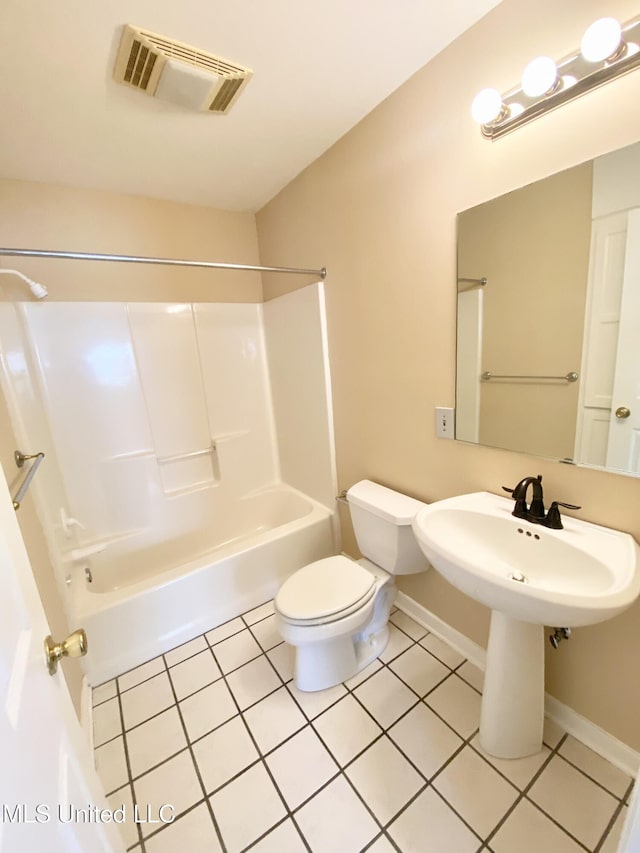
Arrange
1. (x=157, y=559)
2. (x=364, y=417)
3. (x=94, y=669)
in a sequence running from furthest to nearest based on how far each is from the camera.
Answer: (x=157, y=559) < (x=364, y=417) < (x=94, y=669)

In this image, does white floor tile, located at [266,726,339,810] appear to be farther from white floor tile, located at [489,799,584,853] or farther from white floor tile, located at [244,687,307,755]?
white floor tile, located at [489,799,584,853]

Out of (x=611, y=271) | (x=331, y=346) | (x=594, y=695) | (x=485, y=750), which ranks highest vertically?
(x=611, y=271)

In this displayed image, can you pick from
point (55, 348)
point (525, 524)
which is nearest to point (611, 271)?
point (525, 524)

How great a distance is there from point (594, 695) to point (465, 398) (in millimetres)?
1061

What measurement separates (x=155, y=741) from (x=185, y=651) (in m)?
0.40

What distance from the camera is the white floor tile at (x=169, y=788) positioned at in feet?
3.66

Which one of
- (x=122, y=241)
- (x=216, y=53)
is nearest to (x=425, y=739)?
(x=216, y=53)

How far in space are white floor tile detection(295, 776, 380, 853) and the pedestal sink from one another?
47cm

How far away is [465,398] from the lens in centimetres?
133

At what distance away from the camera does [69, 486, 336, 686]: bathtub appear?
1569mm

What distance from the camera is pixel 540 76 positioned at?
2.97ft

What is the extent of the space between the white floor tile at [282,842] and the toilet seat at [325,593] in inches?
21.0

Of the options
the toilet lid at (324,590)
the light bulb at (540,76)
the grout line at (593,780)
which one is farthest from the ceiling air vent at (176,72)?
the grout line at (593,780)

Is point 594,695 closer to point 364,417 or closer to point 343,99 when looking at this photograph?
point 364,417
